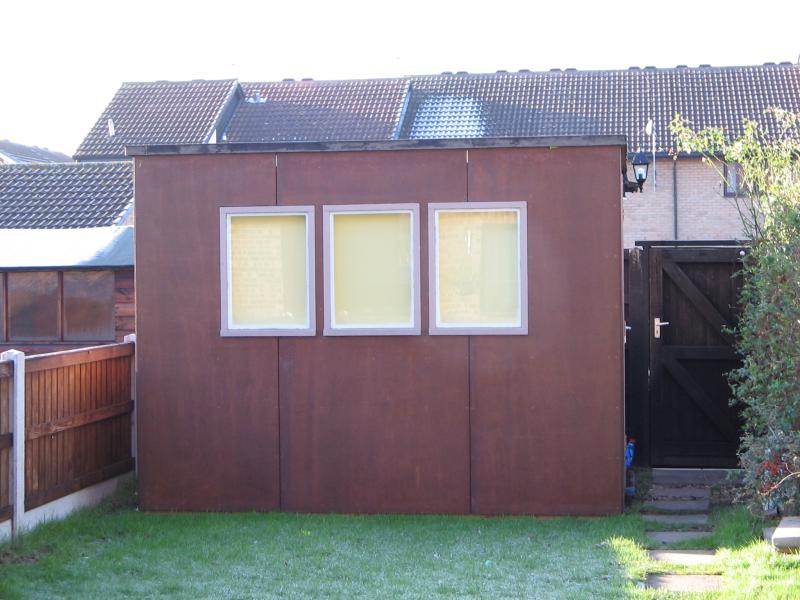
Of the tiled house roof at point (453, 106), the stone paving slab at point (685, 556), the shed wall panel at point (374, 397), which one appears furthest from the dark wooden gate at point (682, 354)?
the tiled house roof at point (453, 106)

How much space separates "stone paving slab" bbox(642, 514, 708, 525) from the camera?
8031 mm

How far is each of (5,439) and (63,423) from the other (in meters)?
0.88

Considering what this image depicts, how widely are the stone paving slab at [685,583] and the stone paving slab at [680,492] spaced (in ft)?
8.46

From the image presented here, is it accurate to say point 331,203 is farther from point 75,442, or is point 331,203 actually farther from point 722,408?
point 722,408

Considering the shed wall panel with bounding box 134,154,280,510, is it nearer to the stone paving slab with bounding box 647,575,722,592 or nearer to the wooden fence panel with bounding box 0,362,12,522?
the wooden fence panel with bounding box 0,362,12,522

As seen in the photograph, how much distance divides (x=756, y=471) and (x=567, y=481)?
4.86 feet

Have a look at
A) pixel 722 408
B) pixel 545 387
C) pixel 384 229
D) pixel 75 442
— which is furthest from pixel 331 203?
pixel 722 408

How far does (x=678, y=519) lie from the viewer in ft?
26.8

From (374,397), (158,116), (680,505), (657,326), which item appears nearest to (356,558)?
(374,397)

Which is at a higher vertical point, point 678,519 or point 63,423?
point 63,423

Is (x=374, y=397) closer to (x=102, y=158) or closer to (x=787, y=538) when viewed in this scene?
(x=787, y=538)

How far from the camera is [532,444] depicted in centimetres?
828

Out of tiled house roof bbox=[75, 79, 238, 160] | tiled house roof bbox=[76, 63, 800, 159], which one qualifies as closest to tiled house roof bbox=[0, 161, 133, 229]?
tiled house roof bbox=[76, 63, 800, 159]

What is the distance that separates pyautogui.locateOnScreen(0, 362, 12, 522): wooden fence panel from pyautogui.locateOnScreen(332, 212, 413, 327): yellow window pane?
2464mm
